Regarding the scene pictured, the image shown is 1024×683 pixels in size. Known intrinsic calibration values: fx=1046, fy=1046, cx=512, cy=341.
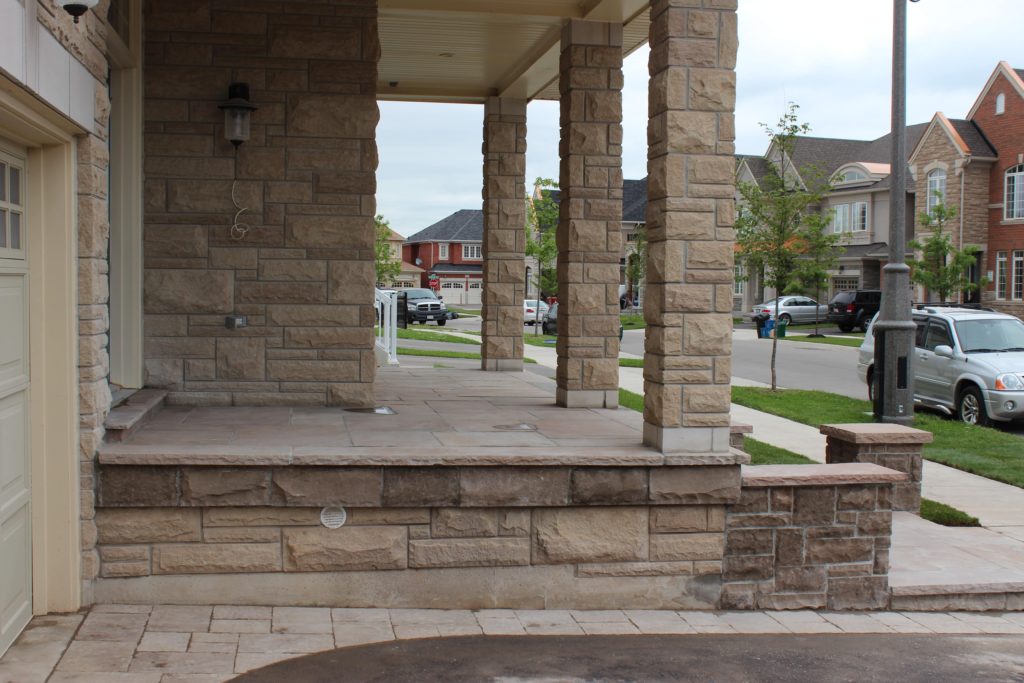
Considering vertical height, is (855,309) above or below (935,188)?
below

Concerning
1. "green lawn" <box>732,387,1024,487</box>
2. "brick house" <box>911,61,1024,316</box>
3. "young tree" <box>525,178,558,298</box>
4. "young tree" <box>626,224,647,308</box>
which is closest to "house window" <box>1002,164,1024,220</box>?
"brick house" <box>911,61,1024,316</box>

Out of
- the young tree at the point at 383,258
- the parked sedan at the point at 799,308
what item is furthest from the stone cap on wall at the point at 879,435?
the young tree at the point at 383,258

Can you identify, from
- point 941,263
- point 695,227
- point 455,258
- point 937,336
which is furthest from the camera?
point 455,258

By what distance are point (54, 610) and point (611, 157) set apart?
238 inches

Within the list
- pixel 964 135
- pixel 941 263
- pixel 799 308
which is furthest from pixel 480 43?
pixel 799 308

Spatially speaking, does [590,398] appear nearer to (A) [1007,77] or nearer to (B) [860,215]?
(A) [1007,77]

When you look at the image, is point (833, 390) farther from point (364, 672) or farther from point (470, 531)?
point (364, 672)

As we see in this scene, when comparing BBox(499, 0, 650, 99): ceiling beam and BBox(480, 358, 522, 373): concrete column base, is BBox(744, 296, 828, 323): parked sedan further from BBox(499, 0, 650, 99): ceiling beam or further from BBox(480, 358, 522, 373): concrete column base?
BBox(499, 0, 650, 99): ceiling beam

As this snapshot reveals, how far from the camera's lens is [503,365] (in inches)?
512

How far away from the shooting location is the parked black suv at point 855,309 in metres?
41.7

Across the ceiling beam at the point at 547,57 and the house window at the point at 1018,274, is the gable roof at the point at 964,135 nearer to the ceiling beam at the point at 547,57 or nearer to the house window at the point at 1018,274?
the house window at the point at 1018,274

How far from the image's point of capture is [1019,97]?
39.4 meters

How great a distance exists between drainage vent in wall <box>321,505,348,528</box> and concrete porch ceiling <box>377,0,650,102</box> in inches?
197

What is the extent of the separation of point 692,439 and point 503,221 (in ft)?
21.8
